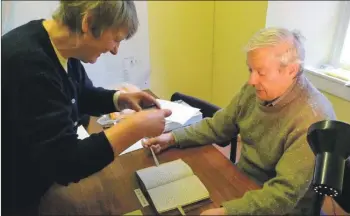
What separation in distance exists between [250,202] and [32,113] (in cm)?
67

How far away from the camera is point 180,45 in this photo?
2561 millimetres

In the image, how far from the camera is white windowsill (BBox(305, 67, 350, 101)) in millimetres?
1201

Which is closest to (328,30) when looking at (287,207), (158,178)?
(287,207)

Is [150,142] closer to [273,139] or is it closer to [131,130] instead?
[131,130]

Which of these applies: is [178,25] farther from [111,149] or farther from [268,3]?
[111,149]

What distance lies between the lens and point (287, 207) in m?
0.97

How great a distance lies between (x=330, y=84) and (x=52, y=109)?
1.11m

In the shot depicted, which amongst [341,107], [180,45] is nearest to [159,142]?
[341,107]

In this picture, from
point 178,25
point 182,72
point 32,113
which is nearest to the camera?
point 32,113

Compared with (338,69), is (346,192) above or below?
below

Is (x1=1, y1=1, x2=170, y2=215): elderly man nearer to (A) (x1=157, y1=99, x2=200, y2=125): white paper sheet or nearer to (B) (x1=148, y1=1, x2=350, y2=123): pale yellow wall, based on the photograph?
(A) (x1=157, y1=99, x2=200, y2=125): white paper sheet

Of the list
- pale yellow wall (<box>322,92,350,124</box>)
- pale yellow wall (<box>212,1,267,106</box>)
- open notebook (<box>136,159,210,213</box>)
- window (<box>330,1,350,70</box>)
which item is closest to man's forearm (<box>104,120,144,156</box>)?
open notebook (<box>136,159,210,213</box>)

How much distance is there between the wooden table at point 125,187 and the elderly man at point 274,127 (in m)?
0.07

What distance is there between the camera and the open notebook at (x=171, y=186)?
0.96m
